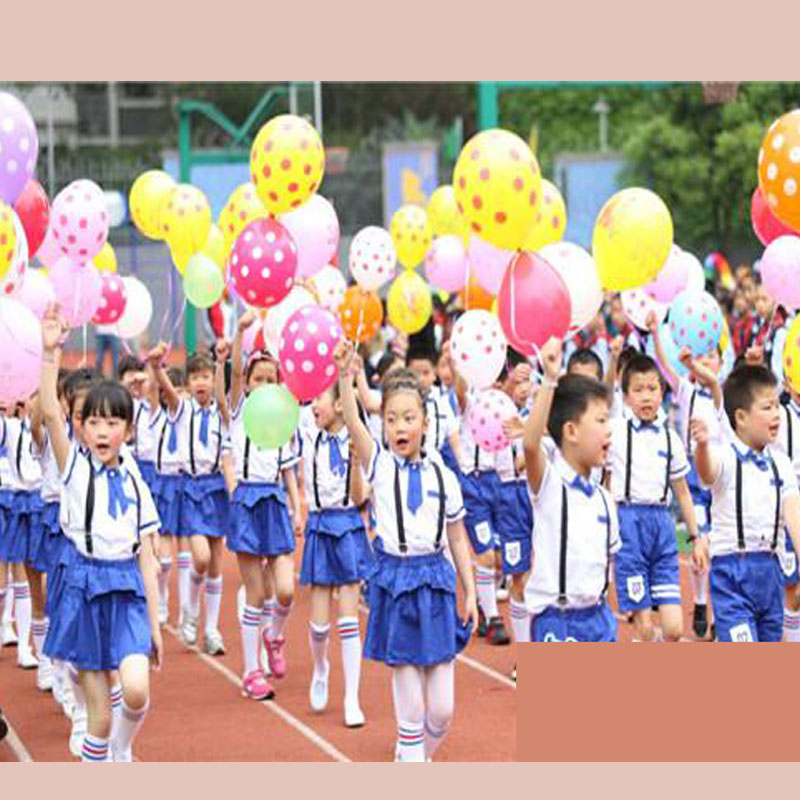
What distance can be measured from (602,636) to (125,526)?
214 centimetres

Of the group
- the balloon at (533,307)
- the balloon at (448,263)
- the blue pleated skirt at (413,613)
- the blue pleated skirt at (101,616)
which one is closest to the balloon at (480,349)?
the balloon at (533,307)

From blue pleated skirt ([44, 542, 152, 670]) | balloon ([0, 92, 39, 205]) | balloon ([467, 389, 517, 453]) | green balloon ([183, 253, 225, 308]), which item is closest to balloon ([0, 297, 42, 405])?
balloon ([0, 92, 39, 205])

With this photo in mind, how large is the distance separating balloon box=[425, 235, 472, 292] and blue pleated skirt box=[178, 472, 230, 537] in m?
2.38

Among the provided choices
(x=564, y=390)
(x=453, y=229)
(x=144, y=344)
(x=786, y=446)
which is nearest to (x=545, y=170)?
(x=144, y=344)

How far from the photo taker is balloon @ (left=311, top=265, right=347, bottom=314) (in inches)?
407

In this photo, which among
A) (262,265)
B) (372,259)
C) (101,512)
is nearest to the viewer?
(101,512)

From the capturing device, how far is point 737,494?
24.3 ft

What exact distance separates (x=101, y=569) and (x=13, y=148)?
198 cm

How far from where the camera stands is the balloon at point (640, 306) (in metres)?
10.1

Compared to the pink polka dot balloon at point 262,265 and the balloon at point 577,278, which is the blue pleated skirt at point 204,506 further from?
the balloon at point 577,278

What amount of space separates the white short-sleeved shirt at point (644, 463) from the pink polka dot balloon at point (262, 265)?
2.04 metres

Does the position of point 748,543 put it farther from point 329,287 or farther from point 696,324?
point 329,287

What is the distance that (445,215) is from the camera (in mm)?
12062

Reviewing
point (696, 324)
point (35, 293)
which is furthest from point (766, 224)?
point (35, 293)
